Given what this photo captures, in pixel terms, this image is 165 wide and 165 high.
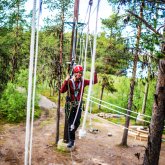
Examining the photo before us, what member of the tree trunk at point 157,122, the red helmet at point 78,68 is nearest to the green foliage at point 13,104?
the red helmet at point 78,68

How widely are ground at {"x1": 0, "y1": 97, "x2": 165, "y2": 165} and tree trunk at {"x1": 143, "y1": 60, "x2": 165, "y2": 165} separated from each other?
4.13 metres

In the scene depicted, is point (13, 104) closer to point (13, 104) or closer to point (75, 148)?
point (13, 104)

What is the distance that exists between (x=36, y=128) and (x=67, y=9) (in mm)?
8075

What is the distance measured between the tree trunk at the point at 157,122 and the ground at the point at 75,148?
4.13 m

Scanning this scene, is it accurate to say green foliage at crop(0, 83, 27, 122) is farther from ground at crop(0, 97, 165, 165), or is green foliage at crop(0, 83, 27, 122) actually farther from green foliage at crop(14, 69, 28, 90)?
ground at crop(0, 97, 165, 165)

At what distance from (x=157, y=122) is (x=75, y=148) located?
8169 millimetres

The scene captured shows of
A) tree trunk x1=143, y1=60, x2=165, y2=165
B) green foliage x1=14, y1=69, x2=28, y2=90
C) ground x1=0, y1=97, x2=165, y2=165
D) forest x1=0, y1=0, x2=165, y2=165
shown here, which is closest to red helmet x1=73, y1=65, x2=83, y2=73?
forest x1=0, y1=0, x2=165, y2=165

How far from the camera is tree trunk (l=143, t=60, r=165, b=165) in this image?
214 inches

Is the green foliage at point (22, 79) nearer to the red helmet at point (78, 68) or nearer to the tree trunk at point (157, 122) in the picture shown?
the red helmet at point (78, 68)

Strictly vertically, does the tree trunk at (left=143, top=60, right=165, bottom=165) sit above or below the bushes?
above

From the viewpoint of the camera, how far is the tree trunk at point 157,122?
5.44 meters

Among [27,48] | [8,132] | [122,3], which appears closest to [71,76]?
[122,3]

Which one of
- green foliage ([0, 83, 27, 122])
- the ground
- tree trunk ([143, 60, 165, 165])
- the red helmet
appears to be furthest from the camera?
green foliage ([0, 83, 27, 122])

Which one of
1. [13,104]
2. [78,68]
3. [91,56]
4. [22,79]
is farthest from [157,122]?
[22,79]
